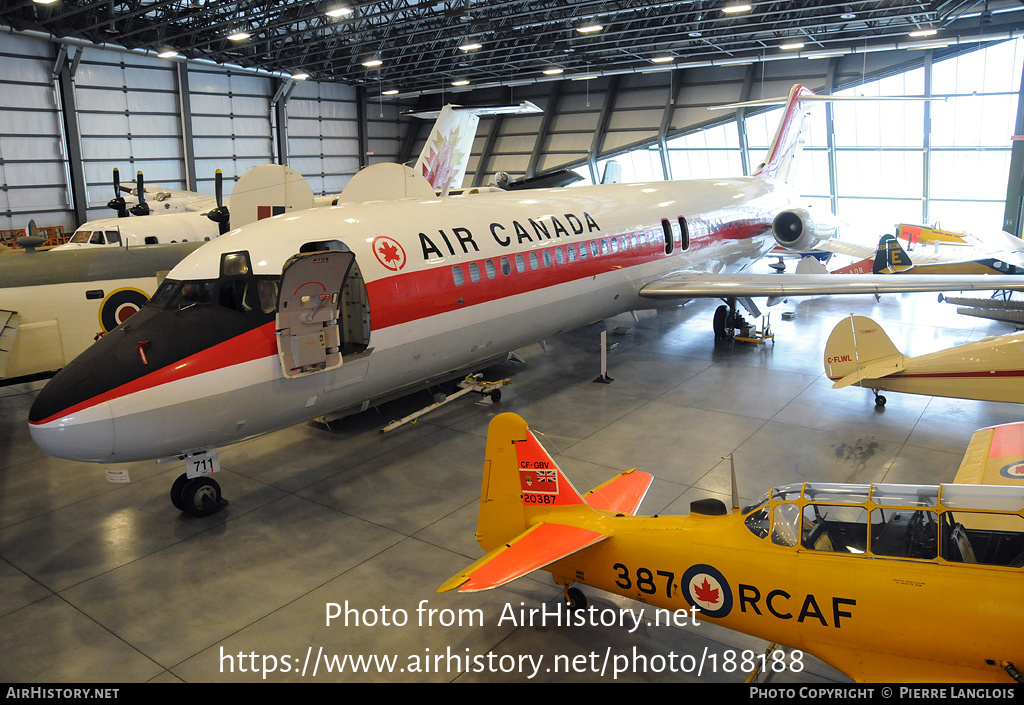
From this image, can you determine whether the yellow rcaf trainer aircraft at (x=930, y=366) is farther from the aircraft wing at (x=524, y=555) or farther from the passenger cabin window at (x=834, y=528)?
the aircraft wing at (x=524, y=555)

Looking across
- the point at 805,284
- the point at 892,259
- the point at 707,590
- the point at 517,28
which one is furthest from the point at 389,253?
the point at 517,28

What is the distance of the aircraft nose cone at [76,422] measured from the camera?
22.4ft

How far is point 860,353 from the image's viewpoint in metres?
10.9

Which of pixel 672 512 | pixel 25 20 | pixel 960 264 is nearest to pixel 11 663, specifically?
pixel 672 512

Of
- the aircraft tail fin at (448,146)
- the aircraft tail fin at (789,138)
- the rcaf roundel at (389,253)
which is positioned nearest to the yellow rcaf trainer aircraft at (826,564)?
the rcaf roundel at (389,253)

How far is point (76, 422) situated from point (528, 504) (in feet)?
15.0

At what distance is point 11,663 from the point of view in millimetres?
5844

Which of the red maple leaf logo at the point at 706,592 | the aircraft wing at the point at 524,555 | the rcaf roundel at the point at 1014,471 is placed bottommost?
the red maple leaf logo at the point at 706,592

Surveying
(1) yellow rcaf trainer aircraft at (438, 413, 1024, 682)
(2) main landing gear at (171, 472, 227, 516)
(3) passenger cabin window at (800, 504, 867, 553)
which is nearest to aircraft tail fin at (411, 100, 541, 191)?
(2) main landing gear at (171, 472, 227, 516)

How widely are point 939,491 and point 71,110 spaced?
109 feet

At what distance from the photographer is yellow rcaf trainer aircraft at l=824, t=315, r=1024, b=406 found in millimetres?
9719

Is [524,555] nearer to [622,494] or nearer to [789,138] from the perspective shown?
[622,494]

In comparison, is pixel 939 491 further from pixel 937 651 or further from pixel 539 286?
pixel 539 286

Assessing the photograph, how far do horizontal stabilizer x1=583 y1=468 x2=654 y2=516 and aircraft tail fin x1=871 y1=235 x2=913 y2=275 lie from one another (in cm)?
1519
